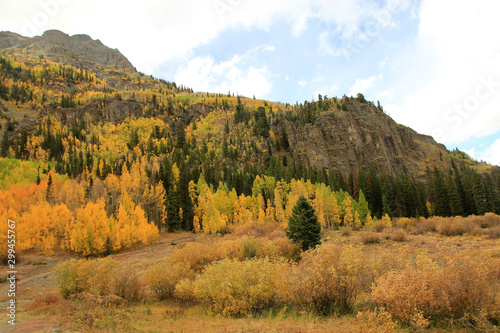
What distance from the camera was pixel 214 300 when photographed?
13680 mm

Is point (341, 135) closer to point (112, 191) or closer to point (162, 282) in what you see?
point (112, 191)

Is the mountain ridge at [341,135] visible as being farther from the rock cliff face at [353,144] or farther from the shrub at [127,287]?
the shrub at [127,287]

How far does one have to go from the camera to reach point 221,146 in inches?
5098

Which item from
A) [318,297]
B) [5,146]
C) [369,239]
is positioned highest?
[5,146]

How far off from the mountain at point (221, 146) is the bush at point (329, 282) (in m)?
55.7

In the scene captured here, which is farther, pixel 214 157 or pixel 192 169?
pixel 214 157

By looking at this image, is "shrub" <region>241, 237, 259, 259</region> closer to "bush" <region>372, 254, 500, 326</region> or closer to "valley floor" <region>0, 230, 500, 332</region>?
"valley floor" <region>0, 230, 500, 332</region>

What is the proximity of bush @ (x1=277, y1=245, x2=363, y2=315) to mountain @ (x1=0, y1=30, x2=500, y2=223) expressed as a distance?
183ft

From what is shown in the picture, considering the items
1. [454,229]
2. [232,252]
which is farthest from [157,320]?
[454,229]

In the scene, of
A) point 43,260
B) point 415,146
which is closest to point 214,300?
point 43,260

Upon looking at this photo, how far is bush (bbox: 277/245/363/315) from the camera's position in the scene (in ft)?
38.7

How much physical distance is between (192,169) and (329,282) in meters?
91.0

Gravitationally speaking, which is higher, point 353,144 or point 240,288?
point 353,144

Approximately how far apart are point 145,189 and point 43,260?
29891 millimetres
